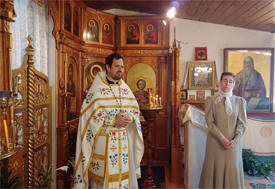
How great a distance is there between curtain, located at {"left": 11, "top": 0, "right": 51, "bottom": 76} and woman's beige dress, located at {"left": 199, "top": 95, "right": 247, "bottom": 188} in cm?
250

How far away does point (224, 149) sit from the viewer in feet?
9.80

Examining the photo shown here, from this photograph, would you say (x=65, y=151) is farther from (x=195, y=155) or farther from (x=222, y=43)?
(x=222, y=43)

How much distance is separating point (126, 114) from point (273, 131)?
3442 mm

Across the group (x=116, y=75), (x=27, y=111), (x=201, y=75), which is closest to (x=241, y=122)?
(x=116, y=75)

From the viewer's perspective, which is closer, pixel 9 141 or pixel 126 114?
pixel 9 141

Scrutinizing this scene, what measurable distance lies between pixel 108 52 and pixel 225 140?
3.33 meters

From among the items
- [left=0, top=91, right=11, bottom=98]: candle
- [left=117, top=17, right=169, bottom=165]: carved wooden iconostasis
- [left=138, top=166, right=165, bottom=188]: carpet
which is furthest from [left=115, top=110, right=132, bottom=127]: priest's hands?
[left=117, top=17, right=169, bottom=165]: carved wooden iconostasis

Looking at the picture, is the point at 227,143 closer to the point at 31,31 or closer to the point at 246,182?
the point at 246,182

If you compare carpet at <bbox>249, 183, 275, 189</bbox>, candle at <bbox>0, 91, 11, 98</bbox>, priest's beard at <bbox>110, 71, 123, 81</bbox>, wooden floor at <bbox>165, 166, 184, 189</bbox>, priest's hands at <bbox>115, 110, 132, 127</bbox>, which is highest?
priest's beard at <bbox>110, 71, 123, 81</bbox>

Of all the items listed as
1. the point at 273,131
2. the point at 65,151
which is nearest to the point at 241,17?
the point at 273,131

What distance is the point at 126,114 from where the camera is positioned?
100 inches

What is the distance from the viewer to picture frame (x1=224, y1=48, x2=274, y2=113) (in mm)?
5059

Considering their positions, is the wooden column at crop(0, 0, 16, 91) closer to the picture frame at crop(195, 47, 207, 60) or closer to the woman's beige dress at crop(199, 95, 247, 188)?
the woman's beige dress at crop(199, 95, 247, 188)

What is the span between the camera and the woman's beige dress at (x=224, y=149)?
2953mm
